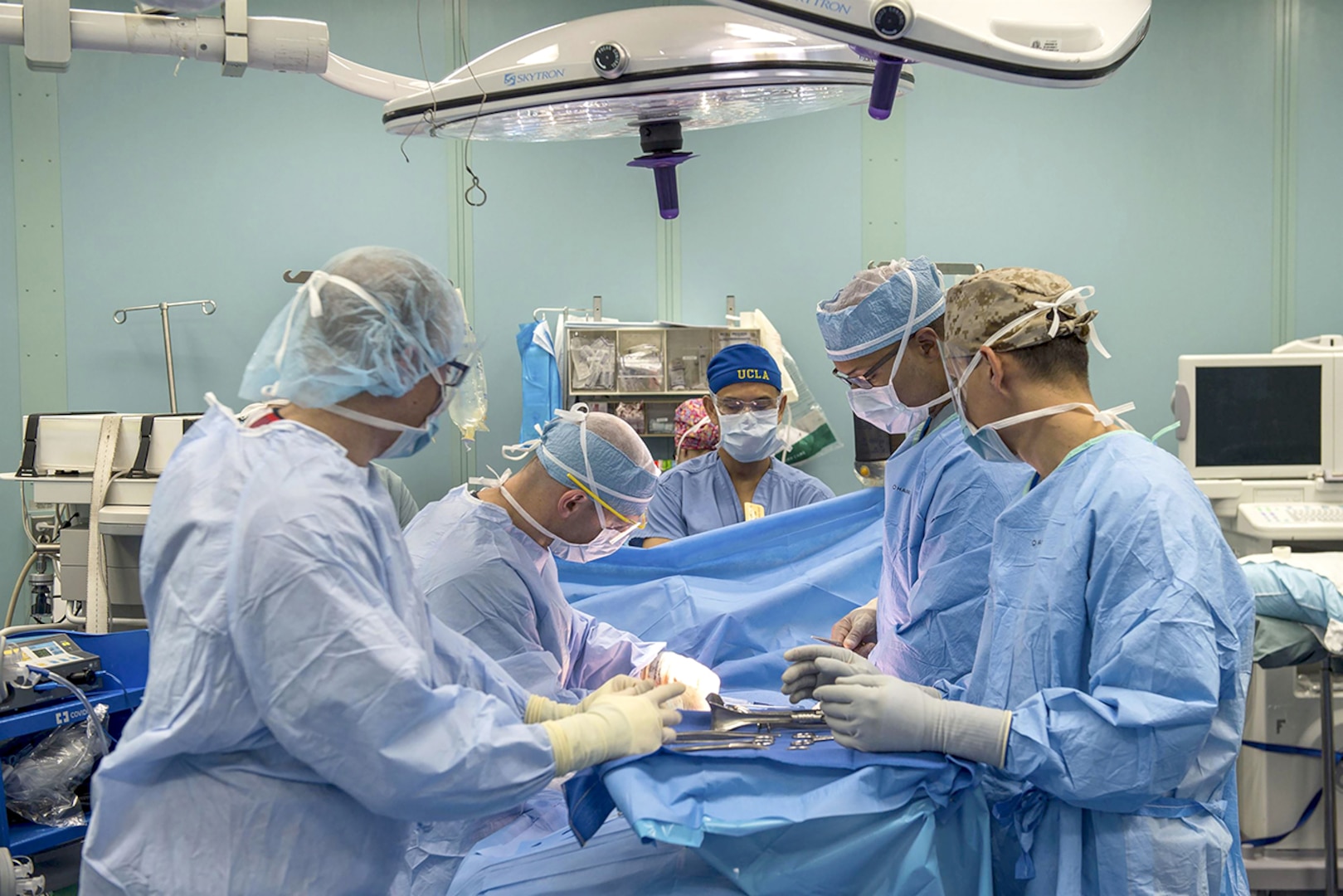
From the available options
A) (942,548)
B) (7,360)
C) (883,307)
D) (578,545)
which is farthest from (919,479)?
(7,360)

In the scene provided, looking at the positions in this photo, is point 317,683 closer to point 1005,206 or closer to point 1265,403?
point 1265,403

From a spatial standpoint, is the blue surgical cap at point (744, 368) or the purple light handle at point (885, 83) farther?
the blue surgical cap at point (744, 368)

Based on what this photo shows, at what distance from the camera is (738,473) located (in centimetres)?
355

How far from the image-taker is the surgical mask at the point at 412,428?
4.43ft

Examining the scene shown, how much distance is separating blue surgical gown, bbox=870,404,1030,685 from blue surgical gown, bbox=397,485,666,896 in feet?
2.04

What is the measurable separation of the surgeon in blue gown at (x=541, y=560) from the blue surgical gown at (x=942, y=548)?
1.54 ft

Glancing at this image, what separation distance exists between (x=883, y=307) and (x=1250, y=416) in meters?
2.03

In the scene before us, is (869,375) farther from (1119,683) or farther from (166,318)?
(166,318)

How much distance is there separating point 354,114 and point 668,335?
76.6 inches

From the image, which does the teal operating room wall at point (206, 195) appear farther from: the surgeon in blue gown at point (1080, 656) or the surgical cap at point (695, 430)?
the surgeon in blue gown at point (1080, 656)

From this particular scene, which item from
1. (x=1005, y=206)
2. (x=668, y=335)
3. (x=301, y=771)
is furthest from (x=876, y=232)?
(x=301, y=771)

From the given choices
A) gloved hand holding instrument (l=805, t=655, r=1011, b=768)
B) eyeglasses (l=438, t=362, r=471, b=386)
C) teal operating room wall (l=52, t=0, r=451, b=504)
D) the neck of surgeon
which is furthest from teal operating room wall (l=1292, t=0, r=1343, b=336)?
eyeglasses (l=438, t=362, r=471, b=386)

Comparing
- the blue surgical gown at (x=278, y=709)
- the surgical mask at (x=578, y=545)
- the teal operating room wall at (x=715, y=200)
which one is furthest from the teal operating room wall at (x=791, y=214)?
the blue surgical gown at (x=278, y=709)

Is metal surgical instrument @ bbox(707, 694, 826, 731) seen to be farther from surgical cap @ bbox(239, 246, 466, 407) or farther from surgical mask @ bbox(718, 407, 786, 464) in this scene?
surgical mask @ bbox(718, 407, 786, 464)
